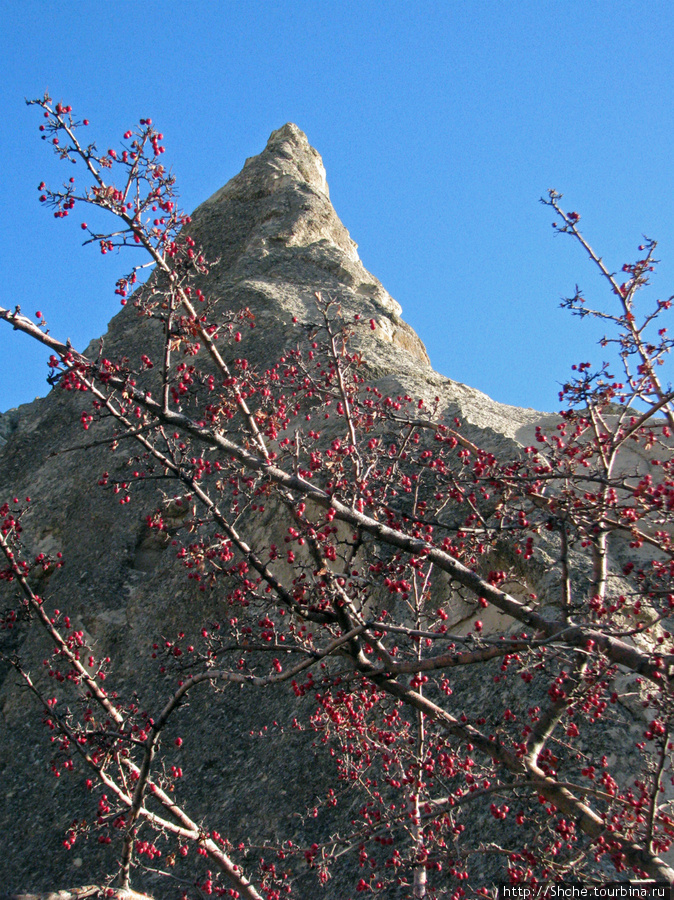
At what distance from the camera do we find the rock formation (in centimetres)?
904

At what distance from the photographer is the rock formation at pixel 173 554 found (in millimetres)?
9039

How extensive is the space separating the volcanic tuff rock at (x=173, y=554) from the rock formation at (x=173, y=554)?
0.09ft

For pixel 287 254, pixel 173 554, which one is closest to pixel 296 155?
pixel 287 254

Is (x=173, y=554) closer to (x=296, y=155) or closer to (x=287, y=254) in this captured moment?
(x=287, y=254)

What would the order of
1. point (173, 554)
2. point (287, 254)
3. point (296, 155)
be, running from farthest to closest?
point (296, 155) < point (287, 254) < point (173, 554)

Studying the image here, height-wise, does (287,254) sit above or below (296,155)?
below

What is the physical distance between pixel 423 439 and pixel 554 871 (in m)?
A: 7.28

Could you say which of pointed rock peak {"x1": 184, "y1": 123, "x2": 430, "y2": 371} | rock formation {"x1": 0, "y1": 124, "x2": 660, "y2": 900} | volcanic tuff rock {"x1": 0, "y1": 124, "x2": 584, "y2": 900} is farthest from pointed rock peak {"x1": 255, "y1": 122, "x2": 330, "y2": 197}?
volcanic tuff rock {"x1": 0, "y1": 124, "x2": 584, "y2": 900}

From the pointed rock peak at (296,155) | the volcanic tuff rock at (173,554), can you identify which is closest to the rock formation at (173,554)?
the volcanic tuff rock at (173,554)

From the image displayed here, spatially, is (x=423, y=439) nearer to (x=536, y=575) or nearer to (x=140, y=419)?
(x=536, y=575)

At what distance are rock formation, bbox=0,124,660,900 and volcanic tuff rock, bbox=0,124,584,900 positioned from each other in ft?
0.09

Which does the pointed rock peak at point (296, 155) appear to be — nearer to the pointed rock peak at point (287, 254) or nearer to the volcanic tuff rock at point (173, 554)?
the pointed rock peak at point (287, 254)

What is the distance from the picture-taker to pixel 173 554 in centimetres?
1313

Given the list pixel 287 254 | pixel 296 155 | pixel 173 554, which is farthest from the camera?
pixel 296 155
